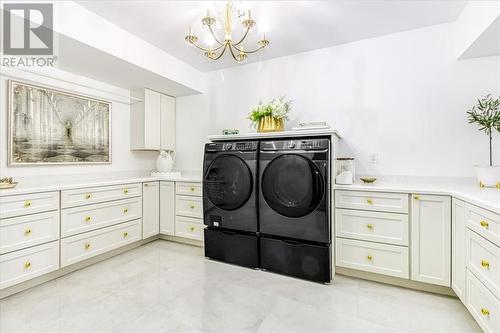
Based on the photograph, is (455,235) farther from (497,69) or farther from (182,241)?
(182,241)

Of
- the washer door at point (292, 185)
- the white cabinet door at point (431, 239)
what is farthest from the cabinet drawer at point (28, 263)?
the white cabinet door at point (431, 239)

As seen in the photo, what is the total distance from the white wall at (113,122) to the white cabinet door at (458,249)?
3694 millimetres

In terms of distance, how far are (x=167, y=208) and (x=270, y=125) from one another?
1774 mm

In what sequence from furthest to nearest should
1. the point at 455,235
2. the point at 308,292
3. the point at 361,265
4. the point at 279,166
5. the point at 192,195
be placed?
the point at 192,195 → the point at 279,166 → the point at 361,265 → the point at 308,292 → the point at 455,235

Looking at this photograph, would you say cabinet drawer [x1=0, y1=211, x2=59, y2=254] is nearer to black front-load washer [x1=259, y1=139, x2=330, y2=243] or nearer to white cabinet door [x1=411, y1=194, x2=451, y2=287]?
black front-load washer [x1=259, y1=139, x2=330, y2=243]

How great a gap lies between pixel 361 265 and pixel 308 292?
555 mm

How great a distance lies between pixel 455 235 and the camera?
188 centimetres

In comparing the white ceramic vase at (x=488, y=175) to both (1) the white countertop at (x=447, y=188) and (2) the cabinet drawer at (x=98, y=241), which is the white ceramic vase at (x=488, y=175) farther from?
(2) the cabinet drawer at (x=98, y=241)

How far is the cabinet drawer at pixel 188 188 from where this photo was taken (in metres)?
3.11

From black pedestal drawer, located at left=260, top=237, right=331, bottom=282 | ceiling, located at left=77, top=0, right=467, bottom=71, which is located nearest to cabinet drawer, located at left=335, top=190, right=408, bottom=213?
black pedestal drawer, located at left=260, top=237, right=331, bottom=282

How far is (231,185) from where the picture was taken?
2629mm

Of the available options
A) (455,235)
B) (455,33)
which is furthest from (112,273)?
(455,33)

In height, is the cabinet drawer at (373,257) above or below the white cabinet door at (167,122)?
below

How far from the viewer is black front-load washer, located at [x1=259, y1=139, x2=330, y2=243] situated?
2.22 metres
